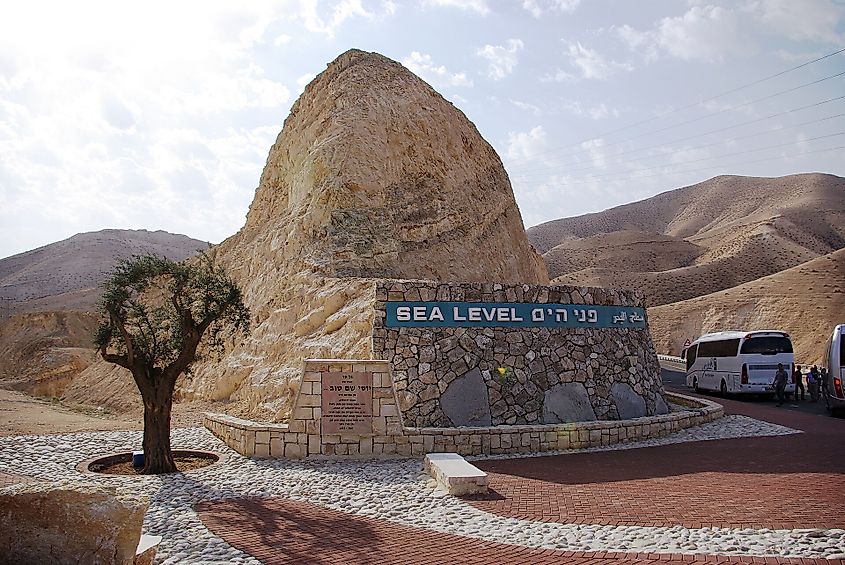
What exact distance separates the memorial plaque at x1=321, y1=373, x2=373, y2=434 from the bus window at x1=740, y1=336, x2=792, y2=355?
17.6 m

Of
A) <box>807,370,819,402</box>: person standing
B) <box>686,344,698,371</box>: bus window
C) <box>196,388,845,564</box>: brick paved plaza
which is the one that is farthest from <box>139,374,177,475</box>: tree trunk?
<box>686,344,698,371</box>: bus window

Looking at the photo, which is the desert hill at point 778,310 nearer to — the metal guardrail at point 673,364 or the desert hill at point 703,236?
the metal guardrail at point 673,364

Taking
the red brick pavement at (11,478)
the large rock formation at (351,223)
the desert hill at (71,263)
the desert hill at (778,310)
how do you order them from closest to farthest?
the red brick pavement at (11,478)
the large rock formation at (351,223)
the desert hill at (778,310)
the desert hill at (71,263)

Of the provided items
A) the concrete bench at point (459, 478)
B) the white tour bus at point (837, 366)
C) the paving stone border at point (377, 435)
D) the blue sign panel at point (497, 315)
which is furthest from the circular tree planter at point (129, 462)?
the white tour bus at point (837, 366)

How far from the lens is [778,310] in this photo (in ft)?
158

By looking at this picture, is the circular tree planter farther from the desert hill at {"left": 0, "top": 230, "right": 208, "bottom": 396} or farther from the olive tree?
the desert hill at {"left": 0, "top": 230, "right": 208, "bottom": 396}

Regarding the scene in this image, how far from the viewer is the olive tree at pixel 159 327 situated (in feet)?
35.6

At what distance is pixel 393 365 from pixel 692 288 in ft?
215

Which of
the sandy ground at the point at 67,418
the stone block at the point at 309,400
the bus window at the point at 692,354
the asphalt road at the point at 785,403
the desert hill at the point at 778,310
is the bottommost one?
the asphalt road at the point at 785,403

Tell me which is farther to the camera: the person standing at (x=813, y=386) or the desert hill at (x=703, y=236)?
the desert hill at (x=703, y=236)

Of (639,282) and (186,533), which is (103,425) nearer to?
(186,533)

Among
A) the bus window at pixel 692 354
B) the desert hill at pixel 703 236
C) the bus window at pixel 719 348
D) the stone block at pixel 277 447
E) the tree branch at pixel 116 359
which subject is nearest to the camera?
the tree branch at pixel 116 359

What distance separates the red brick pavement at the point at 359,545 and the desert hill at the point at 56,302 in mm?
5406

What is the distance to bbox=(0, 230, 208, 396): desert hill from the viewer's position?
31422mm
